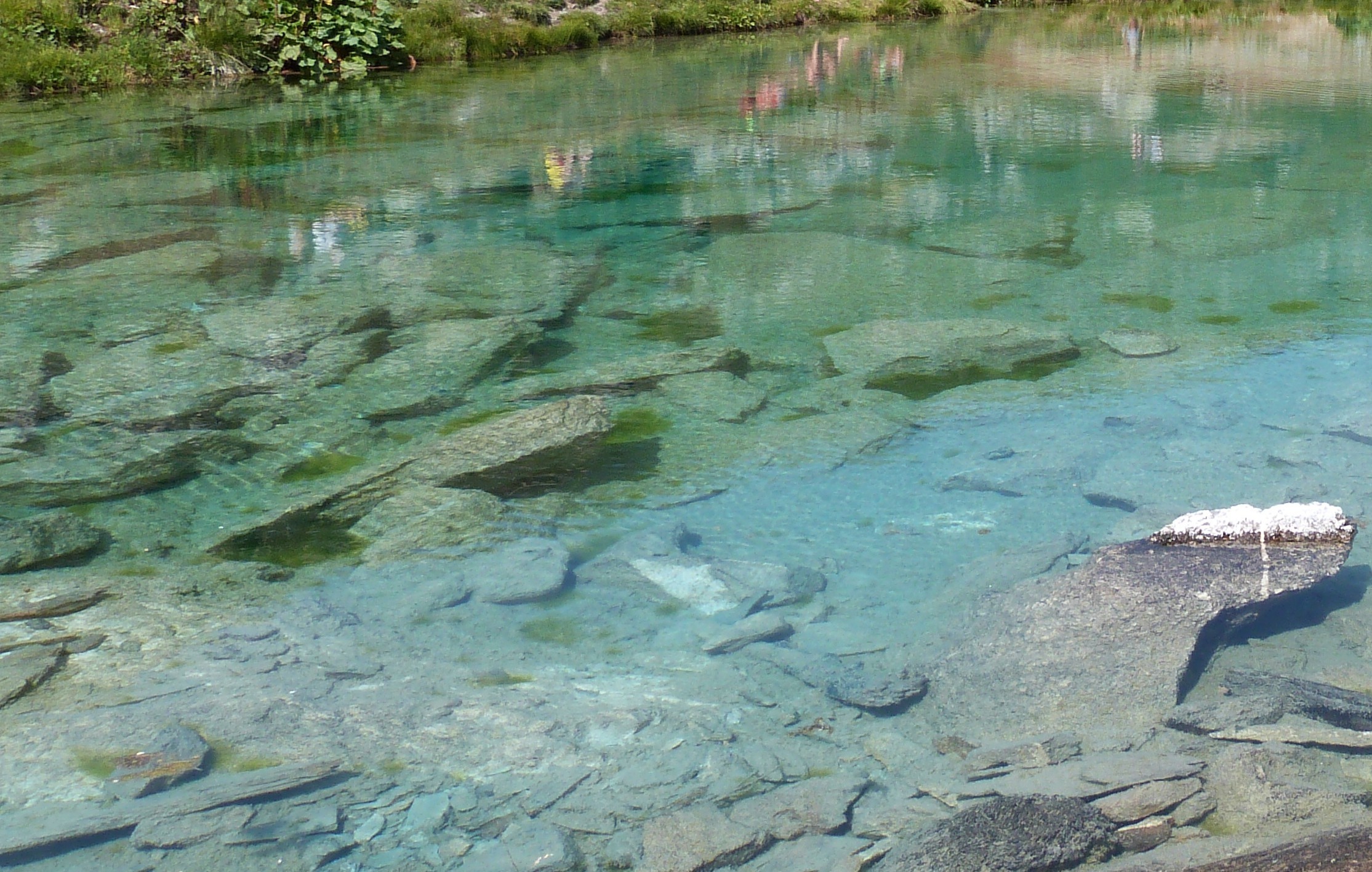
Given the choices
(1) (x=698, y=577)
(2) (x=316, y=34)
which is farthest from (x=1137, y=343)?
(2) (x=316, y=34)

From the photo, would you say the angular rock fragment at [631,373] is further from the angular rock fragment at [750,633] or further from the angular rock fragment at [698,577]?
the angular rock fragment at [750,633]

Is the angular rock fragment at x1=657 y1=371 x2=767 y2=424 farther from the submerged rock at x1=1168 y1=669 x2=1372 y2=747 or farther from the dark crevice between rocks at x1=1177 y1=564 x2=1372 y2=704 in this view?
the submerged rock at x1=1168 y1=669 x2=1372 y2=747

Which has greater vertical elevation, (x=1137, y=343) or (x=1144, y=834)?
(x=1137, y=343)

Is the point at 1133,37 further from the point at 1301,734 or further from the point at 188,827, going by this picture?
the point at 188,827

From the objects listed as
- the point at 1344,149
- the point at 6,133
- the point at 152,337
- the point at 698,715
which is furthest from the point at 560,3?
Answer: the point at 698,715

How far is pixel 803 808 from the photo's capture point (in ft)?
6.43

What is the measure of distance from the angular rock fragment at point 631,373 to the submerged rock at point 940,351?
35 cm

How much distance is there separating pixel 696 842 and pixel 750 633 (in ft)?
2.07

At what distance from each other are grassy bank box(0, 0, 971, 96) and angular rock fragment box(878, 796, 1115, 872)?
39.9 feet

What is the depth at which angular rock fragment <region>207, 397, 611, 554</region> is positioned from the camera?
2967 millimetres

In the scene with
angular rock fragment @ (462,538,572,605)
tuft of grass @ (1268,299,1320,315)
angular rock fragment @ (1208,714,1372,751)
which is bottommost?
angular rock fragment @ (1208,714,1372,751)

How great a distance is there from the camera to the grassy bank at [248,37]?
12047 millimetres

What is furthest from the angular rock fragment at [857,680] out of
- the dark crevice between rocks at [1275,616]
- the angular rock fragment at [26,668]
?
the angular rock fragment at [26,668]

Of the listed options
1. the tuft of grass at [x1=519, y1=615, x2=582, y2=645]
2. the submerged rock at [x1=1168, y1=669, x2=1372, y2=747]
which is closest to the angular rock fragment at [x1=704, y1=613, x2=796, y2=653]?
the tuft of grass at [x1=519, y1=615, x2=582, y2=645]
